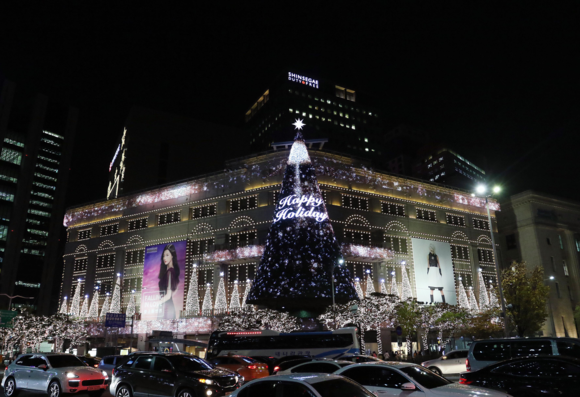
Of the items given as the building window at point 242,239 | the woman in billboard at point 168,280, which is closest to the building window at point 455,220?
the building window at point 242,239

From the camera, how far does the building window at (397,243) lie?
5483 cm

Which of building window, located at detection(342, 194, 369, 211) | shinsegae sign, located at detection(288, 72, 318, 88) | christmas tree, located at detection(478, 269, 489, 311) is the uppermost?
shinsegae sign, located at detection(288, 72, 318, 88)

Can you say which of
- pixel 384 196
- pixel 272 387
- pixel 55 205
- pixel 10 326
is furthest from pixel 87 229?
pixel 55 205

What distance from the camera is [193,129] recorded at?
87.4 meters

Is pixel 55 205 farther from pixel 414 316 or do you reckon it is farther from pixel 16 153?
pixel 414 316

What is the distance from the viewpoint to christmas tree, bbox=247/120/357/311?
120ft

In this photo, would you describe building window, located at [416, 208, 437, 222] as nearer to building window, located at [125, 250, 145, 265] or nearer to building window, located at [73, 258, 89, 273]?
building window, located at [125, 250, 145, 265]

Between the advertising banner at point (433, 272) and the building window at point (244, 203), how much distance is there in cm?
2002

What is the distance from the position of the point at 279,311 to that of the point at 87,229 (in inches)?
1468

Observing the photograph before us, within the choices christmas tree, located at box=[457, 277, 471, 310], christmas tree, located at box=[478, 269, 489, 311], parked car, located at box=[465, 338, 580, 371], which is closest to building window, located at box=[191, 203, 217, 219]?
christmas tree, located at box=[457, 277, 471, 310]

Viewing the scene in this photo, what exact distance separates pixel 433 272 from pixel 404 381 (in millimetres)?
47090

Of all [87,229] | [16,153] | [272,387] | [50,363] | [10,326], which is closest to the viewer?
[272,387]

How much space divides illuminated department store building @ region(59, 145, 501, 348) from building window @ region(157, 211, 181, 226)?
142 millimetres

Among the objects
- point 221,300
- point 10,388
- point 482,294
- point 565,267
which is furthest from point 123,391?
point 565,267
